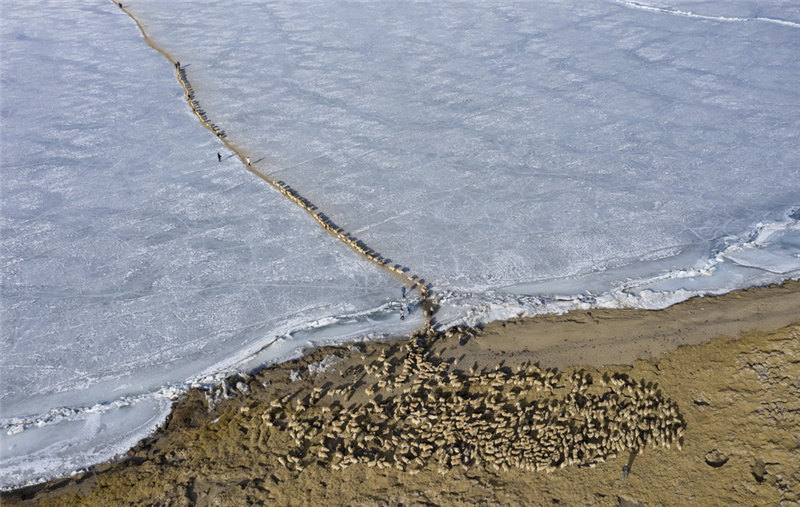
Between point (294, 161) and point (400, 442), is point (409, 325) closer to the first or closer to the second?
point (400, 442)

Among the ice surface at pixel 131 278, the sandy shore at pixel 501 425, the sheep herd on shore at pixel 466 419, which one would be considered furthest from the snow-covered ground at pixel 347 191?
the sheep herd on shore at pixel 466 419

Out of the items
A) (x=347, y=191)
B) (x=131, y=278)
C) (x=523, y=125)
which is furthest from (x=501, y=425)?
(x=523, y=125)

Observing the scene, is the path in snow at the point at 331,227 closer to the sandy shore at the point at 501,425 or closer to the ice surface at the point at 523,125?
the ice surface at the point at 523,125

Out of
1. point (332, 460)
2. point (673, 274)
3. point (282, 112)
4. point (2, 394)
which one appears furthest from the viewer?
point (282, 112)

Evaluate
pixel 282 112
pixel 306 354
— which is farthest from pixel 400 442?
pixel 282 112

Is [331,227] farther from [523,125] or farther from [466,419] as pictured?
[523,125]

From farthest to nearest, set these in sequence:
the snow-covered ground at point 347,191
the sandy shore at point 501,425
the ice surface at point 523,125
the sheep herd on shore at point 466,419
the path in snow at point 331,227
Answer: the ice surface at point 523,125, the path in snow at point 331,227, the snow-covered ground at point 347,191, the sheep herd on shore at point 466,419, the sandy shore at point 501,425
